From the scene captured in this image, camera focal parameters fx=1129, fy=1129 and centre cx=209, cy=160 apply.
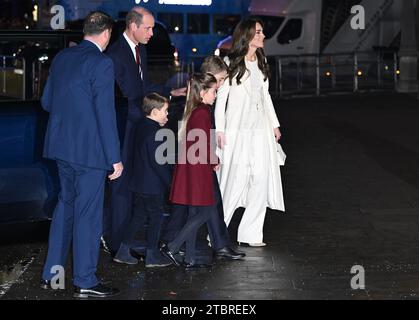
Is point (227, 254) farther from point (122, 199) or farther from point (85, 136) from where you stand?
point (85, 136)

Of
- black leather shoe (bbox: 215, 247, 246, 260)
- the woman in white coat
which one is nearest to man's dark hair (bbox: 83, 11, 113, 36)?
the woman in white coat

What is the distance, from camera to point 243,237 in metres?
9.47

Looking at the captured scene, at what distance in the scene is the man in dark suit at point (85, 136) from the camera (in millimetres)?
7531

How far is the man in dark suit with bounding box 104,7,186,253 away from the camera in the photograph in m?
8.81

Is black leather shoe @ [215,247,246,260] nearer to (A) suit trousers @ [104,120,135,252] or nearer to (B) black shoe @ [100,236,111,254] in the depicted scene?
(A) suit trousers @ [104,120,135,252]

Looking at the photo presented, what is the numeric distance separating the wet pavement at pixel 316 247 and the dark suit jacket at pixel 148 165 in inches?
25.0

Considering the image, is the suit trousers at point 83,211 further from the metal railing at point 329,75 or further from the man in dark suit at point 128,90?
the metal railing at point 329,75

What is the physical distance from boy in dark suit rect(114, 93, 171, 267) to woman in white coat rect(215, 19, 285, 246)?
1.00 m

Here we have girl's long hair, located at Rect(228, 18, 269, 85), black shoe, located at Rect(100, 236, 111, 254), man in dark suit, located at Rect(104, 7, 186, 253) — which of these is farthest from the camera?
girl's long hair, located at Rect(228, 18, 269, 85)

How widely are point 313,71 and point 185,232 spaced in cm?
1881

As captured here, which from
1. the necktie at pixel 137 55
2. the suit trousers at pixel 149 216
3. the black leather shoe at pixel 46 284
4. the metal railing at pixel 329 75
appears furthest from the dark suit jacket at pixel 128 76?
the metal railing at pixel 329 75

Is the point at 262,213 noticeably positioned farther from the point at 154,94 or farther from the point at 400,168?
the point at 400,168

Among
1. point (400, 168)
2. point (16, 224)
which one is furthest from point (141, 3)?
point (16, 224)
